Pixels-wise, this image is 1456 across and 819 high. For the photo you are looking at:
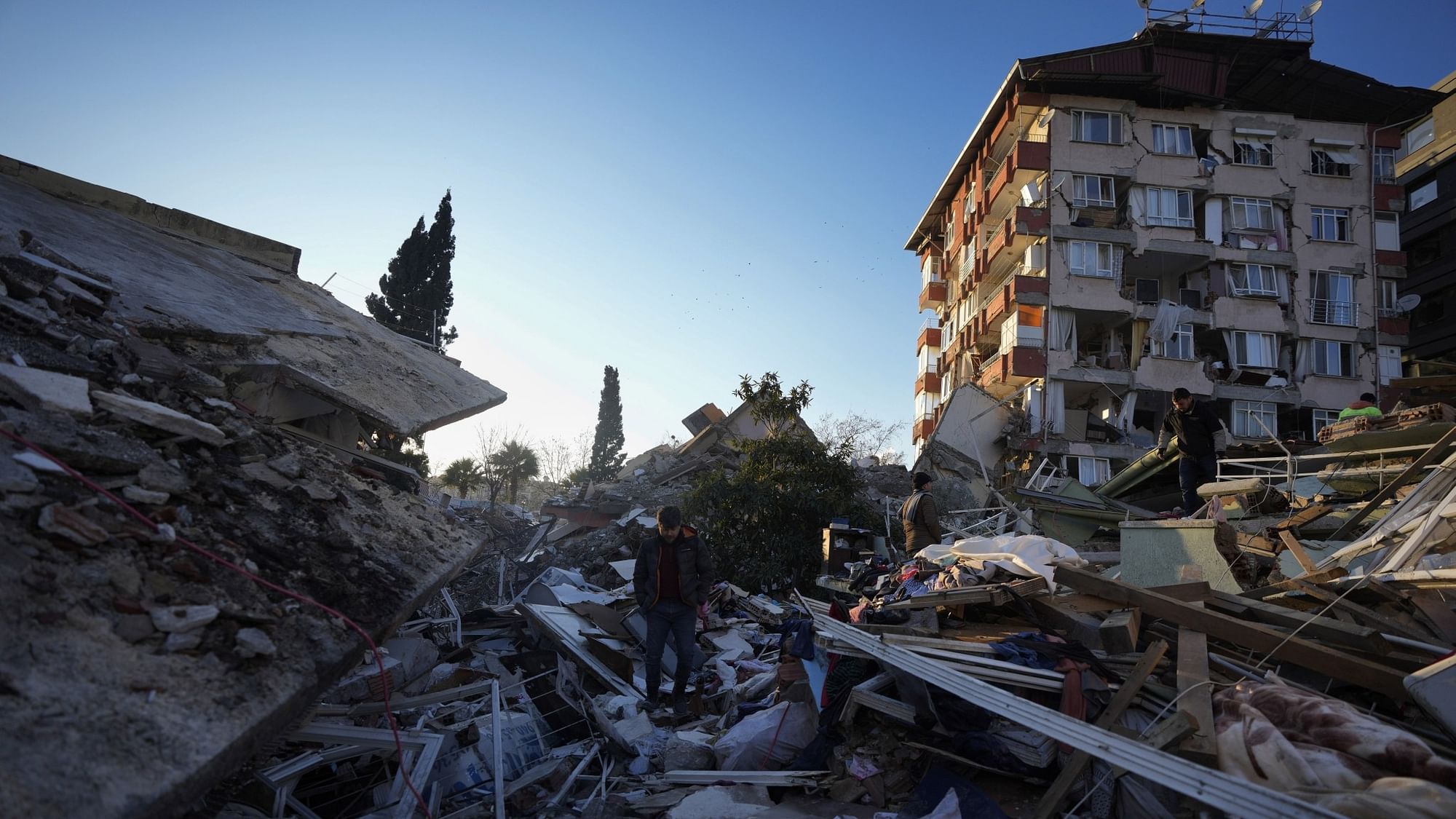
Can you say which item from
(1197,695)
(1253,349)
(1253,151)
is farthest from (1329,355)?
(1197,695)

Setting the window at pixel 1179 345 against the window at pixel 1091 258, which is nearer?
the window at pixel 1179 345

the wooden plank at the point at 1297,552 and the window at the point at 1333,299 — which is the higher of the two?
the window at the point at 1333,299

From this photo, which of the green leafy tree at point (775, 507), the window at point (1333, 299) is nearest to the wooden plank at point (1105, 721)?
the green leafy tree at point (775, 507)

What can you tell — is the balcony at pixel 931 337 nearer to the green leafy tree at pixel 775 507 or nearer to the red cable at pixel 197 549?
the green leafy tree at pixel 775 507

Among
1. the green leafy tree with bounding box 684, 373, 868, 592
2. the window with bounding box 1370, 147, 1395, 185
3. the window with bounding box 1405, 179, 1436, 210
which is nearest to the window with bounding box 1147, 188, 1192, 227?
the window with bounding box 1370, 147, 1395, 185

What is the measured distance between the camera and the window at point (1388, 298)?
24.5 meters

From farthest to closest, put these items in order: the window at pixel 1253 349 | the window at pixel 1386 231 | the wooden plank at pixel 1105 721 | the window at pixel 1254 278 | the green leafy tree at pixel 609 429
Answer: the green leafy tree at pixel 609 429 < the window at pixel 1386 231 < the window at pixel 1254 278 < the window at pixel 1253 349 < the wooden plank at pixel 1105 721

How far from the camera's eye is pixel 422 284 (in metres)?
28.6

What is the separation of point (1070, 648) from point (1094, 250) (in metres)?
23.2

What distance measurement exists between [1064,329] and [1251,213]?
7184 millimetres

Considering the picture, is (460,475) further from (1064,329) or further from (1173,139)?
(1173,139)

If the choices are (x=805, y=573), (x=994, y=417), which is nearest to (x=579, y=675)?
(x=805, y=573)


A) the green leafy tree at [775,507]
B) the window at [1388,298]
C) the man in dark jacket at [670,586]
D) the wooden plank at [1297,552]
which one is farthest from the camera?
the window at [1388,298]

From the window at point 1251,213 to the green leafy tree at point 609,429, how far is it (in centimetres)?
3096
